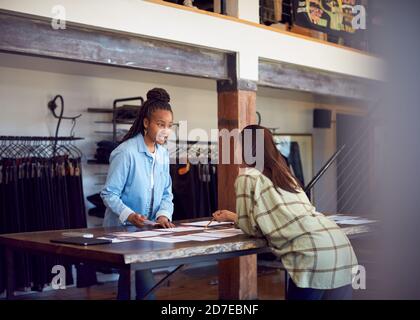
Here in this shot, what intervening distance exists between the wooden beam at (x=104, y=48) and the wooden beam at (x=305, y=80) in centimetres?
60

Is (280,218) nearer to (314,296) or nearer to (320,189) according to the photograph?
(314,296)

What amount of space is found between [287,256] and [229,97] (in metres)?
3.00

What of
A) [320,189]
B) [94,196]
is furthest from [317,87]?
[320,189]

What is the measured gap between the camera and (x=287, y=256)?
2736 mm

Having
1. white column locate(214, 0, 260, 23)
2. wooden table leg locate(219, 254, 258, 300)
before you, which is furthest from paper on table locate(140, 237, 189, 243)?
white column locate(214, 0, 260, 23)

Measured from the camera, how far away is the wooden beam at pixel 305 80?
590 cm

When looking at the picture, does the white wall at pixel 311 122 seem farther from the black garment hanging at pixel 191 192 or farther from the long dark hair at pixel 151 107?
the long dark hair at pixel 151 107

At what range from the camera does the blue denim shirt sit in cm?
332

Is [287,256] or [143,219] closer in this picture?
[287,256]

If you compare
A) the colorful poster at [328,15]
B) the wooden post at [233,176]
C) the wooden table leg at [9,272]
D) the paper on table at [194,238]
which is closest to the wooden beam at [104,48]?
the wooden post at [233,176]

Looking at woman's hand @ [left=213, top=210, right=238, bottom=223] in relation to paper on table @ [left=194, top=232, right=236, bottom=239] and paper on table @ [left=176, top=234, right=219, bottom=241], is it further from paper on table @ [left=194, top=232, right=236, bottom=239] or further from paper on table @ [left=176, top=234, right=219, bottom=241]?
paper on table @ [left=176, top=234, right=219, bottom=241]

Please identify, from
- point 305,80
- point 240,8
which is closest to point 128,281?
point 240,8

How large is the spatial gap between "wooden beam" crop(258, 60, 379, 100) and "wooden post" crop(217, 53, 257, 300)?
34 cm

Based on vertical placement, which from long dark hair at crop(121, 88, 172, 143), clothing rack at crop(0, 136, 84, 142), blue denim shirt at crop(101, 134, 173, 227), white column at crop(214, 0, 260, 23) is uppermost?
white column at crop(214, 0, 260, 23)
